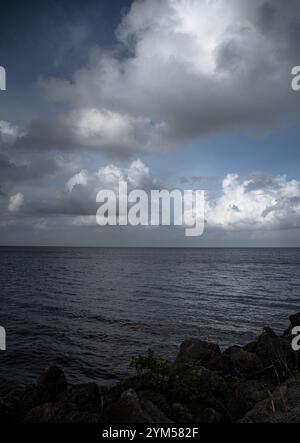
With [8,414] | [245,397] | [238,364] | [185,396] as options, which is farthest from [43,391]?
[238,364]

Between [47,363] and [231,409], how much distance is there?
1584 cm

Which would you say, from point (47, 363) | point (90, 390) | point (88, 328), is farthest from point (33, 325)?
point (90, 390)

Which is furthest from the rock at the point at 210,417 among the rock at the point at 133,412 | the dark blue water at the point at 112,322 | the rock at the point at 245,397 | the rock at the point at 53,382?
the dark blue water at the point at 112,322

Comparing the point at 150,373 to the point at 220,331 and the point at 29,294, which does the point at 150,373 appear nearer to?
the point at 220,331

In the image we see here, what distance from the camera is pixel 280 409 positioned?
9250 millimetres

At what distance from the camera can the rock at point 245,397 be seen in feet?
34.0

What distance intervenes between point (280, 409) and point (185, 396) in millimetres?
3316

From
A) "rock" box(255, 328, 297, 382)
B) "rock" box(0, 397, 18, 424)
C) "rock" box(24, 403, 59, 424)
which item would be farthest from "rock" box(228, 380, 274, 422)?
"rock" box(0, 397, 18, 424)

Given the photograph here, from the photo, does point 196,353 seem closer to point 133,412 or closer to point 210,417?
point 210,417

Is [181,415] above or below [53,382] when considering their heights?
above

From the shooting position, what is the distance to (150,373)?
39.3 ft
